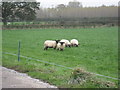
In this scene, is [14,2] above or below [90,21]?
above

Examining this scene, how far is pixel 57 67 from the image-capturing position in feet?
32.0

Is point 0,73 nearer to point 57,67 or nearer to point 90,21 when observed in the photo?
point 57,67

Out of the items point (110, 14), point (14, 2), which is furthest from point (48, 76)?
point (14, 2)

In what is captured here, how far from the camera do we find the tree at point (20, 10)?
169 ft

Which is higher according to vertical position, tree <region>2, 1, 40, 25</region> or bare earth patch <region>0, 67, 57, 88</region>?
tree <region>2, 1, 40, 25</region>

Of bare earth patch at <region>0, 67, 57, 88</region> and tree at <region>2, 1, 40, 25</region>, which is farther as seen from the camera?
tree at <region>2, 1, 40, 25</region>

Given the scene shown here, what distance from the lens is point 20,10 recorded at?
178 feet

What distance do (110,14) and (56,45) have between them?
102 ft

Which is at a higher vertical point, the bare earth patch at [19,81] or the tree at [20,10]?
the tree at [20,10]

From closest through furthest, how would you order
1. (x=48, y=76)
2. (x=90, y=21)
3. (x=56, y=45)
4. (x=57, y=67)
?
(x=48, y=76) → (x=57, y=67) → (x=56, y=45) → (x=90, y=21)

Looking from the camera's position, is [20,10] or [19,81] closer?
[19,81]

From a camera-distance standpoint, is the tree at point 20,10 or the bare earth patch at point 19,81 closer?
the bare earth patch at point 19,81

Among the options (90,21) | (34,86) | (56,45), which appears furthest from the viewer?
(90,21)

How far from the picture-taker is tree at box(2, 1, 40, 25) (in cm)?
5154
